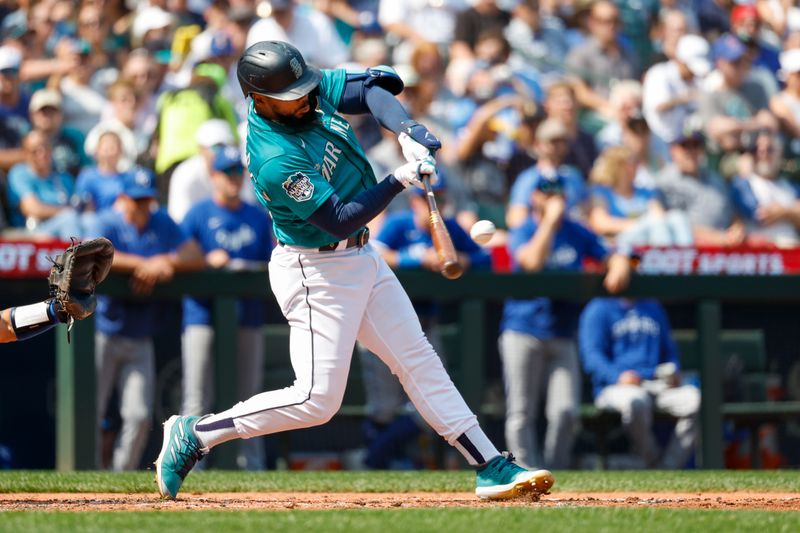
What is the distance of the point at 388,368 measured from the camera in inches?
304

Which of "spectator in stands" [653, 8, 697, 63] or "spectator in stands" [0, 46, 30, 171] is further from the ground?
"spectator in stands" [653, 8, 697, 63]

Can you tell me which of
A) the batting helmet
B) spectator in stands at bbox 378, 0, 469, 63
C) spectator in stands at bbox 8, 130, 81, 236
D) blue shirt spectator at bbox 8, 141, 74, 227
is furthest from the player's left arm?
spectator in stands at bbox 378, 0, 469, 63

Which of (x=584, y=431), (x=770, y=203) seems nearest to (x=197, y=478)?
(x=584, y=431)

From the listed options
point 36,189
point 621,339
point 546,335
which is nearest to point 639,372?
point 621,339

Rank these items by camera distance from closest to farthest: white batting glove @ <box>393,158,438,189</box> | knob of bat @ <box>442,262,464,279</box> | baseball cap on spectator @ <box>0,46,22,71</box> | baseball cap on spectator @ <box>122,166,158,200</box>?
knob of bat @ <box>442,262,464,279</box> → white batting glove @ <box>393,158,438,189</box> → baseball cap on spectator @ <box>122,166,158,200</box> → baseball cap on spectator @ <box>0,46,22,71</box>

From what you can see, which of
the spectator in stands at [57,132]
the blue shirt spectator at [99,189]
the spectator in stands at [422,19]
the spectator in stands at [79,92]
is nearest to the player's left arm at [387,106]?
the blue shirt spectator at [99,189]

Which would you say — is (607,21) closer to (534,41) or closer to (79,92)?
(534,41)

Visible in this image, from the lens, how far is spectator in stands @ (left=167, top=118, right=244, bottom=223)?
8.16 m

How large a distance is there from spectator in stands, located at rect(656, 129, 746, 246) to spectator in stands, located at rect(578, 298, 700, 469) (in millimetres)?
1360

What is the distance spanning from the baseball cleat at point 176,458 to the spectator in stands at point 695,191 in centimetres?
510

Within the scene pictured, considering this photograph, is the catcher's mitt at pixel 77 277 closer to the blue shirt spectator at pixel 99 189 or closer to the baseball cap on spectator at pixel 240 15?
the blue shirt spectator at pixel 99 189

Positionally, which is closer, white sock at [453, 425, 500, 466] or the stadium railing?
white sock at [453, 425, 500, 466]

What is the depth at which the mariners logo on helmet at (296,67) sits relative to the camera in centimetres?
472

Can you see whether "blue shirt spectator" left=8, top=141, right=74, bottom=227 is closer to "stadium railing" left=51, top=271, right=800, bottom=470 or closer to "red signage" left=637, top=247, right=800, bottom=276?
"stadium railing" left=51, top=271, right=800, bottom=470
